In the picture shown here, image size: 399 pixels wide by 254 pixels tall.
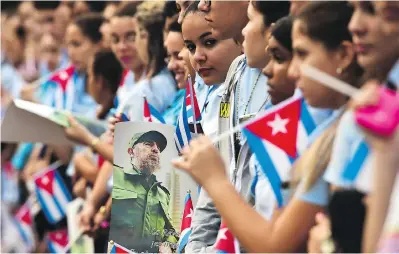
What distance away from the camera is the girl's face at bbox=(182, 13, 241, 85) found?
23.6ft

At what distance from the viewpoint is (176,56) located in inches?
340

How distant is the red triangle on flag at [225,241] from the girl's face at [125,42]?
443 centimetres

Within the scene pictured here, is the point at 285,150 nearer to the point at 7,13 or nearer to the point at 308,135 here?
the point at 308,135

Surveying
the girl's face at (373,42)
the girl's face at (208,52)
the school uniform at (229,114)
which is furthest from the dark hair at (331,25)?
the girl's face at (208,52)

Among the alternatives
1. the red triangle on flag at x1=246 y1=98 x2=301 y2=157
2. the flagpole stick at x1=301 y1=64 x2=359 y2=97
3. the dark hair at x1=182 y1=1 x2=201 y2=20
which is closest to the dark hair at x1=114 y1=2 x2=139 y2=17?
the dark hair at x1=182 y1=1 x2=201 y2=20

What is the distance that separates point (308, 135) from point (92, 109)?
675 centimetres

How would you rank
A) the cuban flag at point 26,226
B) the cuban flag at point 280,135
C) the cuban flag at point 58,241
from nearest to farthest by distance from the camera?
the cuban flag at point 280,135
the cuban flag at point 58,241
the cuban flag at point 26,226

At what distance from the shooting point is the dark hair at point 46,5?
16.0 m

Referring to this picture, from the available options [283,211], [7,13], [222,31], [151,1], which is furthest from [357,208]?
[7,13]

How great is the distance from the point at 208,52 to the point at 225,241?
59.0 inches

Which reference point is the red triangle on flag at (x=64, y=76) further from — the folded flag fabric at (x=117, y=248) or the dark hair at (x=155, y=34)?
the folded flag fabric at (x=117, y=248)

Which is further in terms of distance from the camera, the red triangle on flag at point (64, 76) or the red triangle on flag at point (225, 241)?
the red triangle on flag at point (64, 76)

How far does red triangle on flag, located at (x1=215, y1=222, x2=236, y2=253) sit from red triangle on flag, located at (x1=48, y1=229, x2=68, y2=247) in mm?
6044

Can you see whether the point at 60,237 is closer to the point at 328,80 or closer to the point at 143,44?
the point at 143,44
